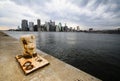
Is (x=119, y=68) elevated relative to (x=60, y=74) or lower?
lower

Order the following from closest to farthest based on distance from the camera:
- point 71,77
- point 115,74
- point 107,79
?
point 71,77, point 107,79, point 115,74

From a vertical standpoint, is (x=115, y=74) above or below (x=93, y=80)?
below

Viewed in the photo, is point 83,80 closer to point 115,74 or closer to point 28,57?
point 28,57

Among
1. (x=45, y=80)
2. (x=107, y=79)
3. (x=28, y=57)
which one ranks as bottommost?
(x=107, y=79)

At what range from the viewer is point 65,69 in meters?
2.65

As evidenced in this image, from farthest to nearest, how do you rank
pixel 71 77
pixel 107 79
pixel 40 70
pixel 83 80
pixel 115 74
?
pixel 115 74 → pixel 107 79 → pixel 40 70 → pixel 71 77 → pixel 83 80

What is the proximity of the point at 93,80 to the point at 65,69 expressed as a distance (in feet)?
2.73

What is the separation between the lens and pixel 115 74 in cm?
888

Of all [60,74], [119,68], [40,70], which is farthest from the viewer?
[119,68]

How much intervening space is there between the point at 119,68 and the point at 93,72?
3410 mm

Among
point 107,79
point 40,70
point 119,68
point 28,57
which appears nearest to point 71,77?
point 40,70

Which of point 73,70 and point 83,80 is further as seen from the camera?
point 73,70

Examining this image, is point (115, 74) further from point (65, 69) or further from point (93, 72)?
point (65, 69)

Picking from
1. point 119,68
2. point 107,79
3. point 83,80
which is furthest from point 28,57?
point 119,68
